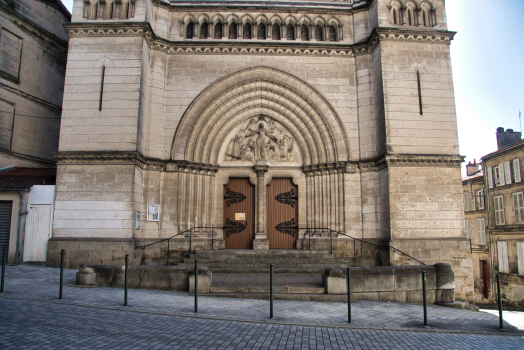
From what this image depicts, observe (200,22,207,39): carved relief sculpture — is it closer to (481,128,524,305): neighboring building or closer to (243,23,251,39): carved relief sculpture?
(243,23,251,39): carved relief sculpture

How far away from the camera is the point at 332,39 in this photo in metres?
15.1

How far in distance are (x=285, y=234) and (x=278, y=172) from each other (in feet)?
8.13

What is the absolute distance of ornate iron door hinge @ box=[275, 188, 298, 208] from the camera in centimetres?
1509

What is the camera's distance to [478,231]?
29.3 metres

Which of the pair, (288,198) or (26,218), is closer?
(26,218)

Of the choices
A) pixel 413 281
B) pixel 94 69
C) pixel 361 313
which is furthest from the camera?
pixel 94 69

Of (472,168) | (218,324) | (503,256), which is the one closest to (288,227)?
(218,324)

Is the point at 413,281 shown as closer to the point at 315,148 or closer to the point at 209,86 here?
the point at 315,148

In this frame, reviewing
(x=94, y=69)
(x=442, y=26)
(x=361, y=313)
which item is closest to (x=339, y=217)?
(x=361, y=313)

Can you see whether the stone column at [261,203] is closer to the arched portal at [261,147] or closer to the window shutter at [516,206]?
the arched portal at [261,147]

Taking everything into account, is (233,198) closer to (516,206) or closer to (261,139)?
(261,139)

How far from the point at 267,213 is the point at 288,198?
1.04m

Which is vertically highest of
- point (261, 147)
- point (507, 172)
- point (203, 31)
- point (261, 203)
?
point (203, 31)

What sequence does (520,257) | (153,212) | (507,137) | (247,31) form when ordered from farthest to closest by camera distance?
(507,137)
(520,257)
(247,31)
(153,212)
